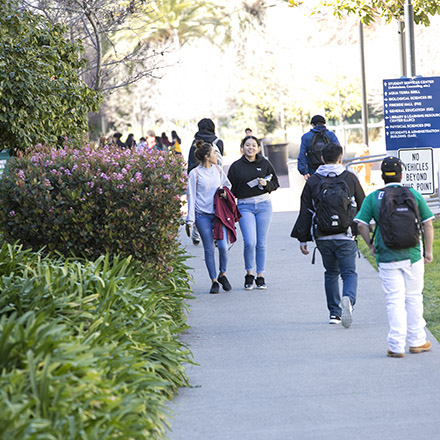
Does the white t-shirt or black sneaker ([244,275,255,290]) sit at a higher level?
the white t-shirt

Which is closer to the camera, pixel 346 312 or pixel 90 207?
pixel 346 312

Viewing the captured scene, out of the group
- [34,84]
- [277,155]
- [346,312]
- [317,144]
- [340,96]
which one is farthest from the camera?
[340,96]

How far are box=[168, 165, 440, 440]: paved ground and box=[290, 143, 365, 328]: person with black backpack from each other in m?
0.31

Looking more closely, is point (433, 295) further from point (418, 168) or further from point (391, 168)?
point (418, 168)

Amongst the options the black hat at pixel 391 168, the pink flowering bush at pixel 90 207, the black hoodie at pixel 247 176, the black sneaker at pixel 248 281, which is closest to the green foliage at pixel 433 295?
the black hat at pixel 391 168

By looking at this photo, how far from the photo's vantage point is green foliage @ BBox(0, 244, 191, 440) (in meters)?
4.34

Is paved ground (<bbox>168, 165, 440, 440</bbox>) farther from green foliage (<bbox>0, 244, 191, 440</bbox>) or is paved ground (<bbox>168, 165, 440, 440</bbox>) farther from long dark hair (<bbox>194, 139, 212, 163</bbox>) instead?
long dark hair (<bbox>194, 139, 212, 163</bbox>)

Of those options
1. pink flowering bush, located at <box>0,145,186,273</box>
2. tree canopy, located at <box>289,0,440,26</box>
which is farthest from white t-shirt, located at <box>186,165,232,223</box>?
tree canopy, located at <box>289,0,440,26</box>

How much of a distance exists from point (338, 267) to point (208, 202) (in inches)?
90.3

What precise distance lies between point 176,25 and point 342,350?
3834cm

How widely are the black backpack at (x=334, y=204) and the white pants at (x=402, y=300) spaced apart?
104cm

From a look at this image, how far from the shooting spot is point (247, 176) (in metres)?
10.2

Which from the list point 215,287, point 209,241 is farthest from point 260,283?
point 209,241

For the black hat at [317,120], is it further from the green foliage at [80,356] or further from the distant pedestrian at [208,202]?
the green foliage at [80,356]
